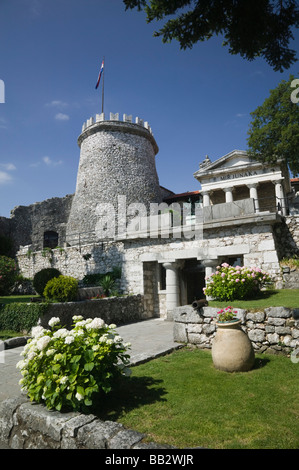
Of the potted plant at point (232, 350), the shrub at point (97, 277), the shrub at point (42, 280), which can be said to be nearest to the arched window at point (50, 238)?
the shrub at point (97, 277)

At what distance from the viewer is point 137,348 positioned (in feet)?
25.1

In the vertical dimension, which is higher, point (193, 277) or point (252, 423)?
point (193, 277)

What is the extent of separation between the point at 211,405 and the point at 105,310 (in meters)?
8.34

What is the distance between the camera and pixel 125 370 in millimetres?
4254

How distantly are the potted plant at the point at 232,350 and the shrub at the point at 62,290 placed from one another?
774 centimetres

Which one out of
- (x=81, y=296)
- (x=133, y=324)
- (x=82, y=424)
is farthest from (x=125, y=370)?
(x=81, y=296)

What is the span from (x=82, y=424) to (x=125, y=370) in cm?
119

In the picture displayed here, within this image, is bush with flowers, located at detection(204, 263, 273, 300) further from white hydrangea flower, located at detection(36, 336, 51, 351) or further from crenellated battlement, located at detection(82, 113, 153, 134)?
crenellated battlement, located at detection(82, 113, 153, 134)

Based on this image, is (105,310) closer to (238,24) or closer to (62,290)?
(62,290)

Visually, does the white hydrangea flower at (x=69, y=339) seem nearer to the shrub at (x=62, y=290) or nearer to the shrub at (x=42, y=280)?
the shrub at (x=62, y=290)

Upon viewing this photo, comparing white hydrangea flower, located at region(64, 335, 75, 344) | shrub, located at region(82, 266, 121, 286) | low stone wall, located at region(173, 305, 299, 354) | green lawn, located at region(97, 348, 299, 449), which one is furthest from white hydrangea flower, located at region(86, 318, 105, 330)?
shrub, located at region(82, 266, 121, 286)

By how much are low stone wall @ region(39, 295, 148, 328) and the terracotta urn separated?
653 centimetres

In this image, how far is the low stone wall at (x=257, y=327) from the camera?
6031 millimetres
